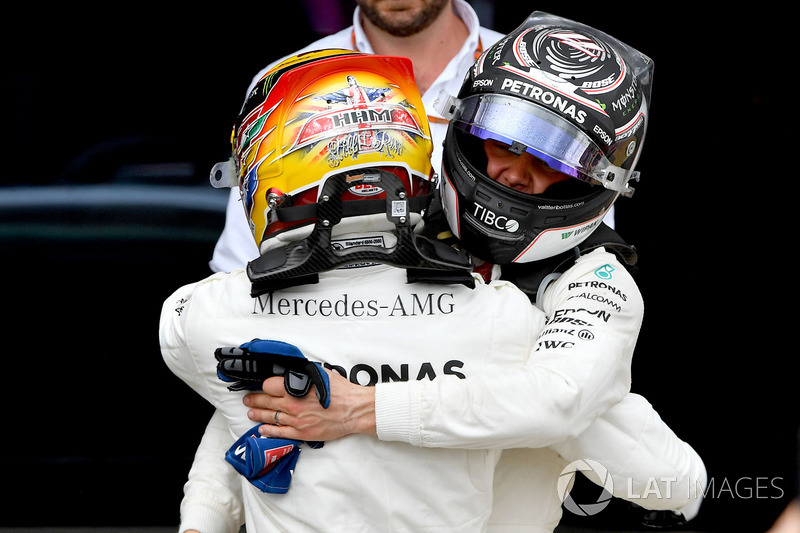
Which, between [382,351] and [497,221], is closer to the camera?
[382,351]

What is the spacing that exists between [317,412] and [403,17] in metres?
1.73

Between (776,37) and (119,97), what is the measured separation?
8.63 feet

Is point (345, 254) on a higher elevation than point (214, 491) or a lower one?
higher

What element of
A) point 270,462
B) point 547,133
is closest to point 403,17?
point 547,133

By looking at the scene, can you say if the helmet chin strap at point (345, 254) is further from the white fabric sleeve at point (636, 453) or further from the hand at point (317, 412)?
the white fabric sleeve at point (636, 453)

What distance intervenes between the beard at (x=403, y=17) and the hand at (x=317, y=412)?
65.2 inches

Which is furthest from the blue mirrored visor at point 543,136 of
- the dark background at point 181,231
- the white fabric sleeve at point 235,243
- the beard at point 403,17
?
the dark background at point 181,231

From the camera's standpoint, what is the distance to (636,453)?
5.82 feet

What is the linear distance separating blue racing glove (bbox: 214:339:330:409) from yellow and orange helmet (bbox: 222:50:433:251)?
0.81 ft

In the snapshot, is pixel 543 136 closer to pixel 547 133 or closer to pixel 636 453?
pixel 547 133

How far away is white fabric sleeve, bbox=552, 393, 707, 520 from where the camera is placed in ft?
5.80

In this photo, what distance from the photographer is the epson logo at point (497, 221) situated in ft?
6.46

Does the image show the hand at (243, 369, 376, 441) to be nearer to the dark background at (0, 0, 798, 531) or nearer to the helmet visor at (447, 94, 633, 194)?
the helmet visor at (447, 94, 633, 194)

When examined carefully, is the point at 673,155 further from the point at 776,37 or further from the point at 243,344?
→ the point at 243,344
